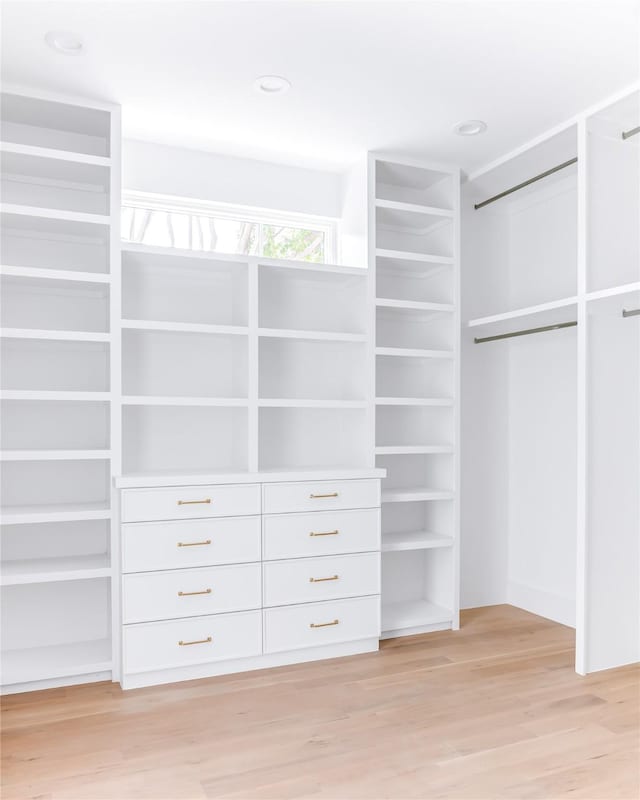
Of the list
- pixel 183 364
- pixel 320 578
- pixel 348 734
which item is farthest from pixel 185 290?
pixel 348 734

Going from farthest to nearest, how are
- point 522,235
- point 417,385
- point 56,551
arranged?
point 522,235 → point 417,385 → point 56,551

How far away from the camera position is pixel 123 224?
3543 millimetres

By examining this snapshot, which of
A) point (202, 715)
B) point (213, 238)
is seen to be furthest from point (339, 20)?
point (202, 715)

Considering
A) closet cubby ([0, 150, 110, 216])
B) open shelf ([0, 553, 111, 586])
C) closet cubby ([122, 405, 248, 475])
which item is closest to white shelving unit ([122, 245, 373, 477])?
closet cubby ([122, 405, 248, 475])

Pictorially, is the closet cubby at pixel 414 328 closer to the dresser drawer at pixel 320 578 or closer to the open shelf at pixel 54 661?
the dresser drawer at pixel 320 578

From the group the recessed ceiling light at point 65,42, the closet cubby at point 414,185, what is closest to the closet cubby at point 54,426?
the recessed ceiling light at point 65,42

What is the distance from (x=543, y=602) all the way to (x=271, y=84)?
321cm

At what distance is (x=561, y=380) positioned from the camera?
393 cm

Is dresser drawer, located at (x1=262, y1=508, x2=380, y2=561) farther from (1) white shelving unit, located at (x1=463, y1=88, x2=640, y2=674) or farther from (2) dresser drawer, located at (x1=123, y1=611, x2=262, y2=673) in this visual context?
(1) white shelving unit, located at (x1=463, y1=88, x2=640, y2=674)

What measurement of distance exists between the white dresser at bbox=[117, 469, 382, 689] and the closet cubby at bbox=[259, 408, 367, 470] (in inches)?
12.0

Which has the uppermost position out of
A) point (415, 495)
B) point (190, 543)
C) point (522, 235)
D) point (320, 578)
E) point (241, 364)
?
point (522, 235)

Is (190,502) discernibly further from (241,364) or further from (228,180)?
(228,180)

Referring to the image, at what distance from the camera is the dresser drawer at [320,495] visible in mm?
3225

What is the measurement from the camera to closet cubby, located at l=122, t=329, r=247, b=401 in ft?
11.2
